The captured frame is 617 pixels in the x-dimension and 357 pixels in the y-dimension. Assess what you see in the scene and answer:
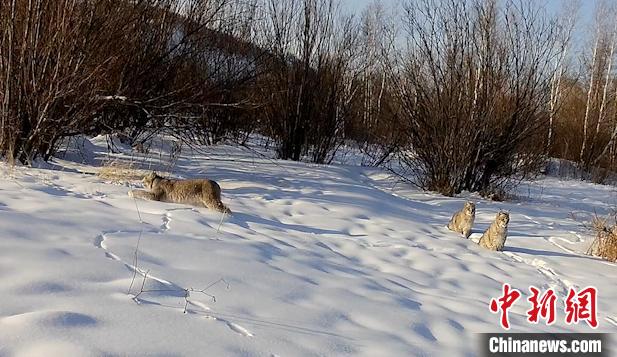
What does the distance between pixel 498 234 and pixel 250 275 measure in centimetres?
284

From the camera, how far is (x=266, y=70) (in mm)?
9867

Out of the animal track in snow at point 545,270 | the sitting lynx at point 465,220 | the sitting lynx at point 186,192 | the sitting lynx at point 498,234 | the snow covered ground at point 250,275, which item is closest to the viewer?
the snow covered ground at point 250,275

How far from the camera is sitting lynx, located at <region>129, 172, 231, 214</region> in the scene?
157 inches

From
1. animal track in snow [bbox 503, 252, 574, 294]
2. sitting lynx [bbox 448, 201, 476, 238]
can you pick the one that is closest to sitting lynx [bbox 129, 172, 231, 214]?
sitting lynx [bbox 448, 201, 476, 238]

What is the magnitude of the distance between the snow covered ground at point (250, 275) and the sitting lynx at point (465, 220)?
0.35 feet

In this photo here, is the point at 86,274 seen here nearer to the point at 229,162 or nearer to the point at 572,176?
the point at 229,162

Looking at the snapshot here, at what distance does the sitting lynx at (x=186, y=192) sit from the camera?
4000 millimetres

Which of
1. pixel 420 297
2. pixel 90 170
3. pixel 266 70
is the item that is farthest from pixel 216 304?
pixel 266 70

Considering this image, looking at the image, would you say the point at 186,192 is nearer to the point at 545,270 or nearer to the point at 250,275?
the point at 250,275

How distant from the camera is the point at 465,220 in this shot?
4910 millimetres

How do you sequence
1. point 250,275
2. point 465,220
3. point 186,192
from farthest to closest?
1. point 465,220
2. point 186,192
3. point 250,275

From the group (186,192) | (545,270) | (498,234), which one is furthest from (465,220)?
(186,192)

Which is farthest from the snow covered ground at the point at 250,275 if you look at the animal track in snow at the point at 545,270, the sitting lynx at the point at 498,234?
the sitting lynx at the point at 498,234

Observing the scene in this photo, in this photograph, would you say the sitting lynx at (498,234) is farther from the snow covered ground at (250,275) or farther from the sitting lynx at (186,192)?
the sitting lynx at (186,192)
